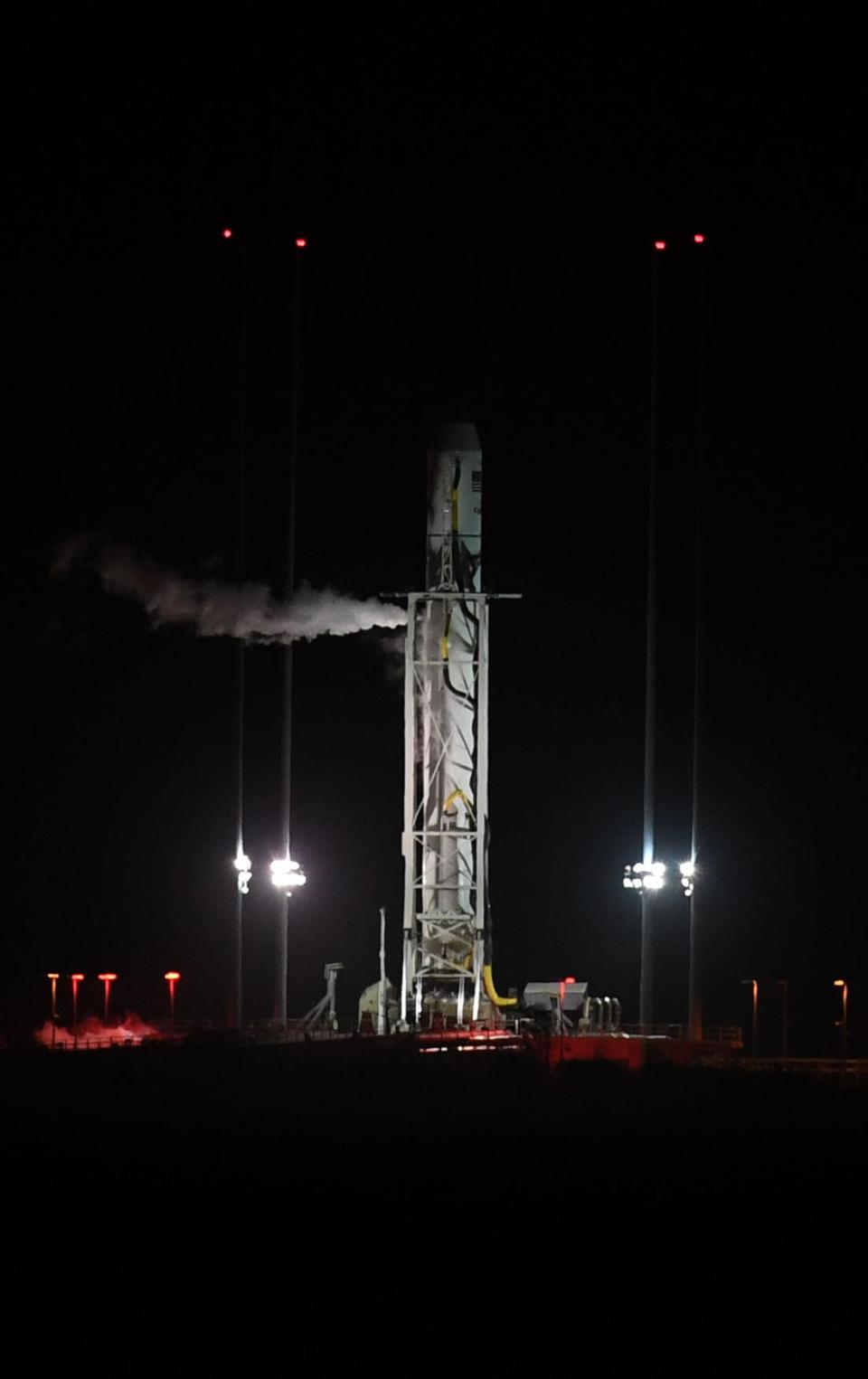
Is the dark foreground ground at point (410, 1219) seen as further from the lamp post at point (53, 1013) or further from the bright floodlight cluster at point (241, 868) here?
the lamp post at point (53, 1013)

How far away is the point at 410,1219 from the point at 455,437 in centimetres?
2757

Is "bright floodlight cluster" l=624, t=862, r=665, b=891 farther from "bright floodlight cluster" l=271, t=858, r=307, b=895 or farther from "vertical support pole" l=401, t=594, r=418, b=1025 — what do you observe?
"bright floodlight cluster" l=271, t=858, r=307, b=895

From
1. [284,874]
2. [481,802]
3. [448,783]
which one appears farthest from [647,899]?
[284,874]

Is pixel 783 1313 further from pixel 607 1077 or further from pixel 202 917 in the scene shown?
pixel 202 917

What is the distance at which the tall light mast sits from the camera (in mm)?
55406

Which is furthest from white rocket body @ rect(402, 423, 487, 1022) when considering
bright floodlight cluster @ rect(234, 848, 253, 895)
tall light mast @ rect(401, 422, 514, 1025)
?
bright floodlight cluster @ rect(234, 848, 253, 895)

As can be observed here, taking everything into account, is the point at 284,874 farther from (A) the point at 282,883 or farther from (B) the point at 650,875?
(B) the point at 650,875

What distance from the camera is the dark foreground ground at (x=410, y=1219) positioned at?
26156 mm

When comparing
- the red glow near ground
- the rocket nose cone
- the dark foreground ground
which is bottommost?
the dark foreground ground

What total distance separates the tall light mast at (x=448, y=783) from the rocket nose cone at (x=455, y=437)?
58 millimetres

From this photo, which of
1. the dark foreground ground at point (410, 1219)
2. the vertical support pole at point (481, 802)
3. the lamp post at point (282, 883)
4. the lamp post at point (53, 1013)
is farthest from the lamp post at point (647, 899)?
the lamp post at point (53, 1013)

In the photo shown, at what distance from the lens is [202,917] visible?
86.7 metres

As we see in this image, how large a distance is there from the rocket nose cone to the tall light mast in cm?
6

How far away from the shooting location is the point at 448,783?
55.7m
